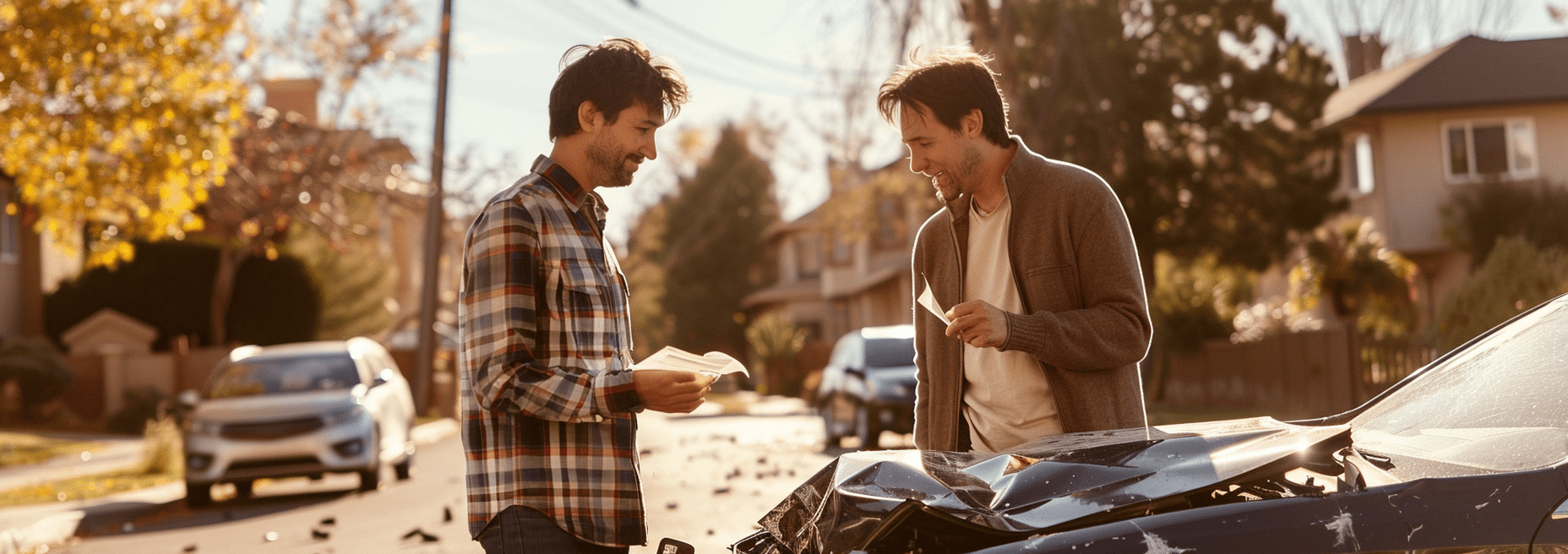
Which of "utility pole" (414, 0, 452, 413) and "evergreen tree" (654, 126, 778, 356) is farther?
"evergreen tree" (654, 126, 778, 356)

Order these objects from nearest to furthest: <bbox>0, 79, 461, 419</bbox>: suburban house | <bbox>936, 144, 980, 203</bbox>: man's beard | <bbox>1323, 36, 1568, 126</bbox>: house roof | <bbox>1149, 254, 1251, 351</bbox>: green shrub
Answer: <bbox>936, 144, 980, 203</bbox>: man's beard, <bbox>1149, 254, 1251, 351</bbox>: green shrub, <bbox>0, 79, 461, 419</bbox>: suburban house, <bbox>1323, 36, 1568, 126</bbox>: house roof

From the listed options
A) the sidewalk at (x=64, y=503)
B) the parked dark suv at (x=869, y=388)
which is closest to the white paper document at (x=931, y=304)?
the sidewalk at (x=64, y=503)

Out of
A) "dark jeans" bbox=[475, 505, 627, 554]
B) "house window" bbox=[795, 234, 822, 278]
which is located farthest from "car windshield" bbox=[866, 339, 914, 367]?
"house window" bbox=[795, 234, 822, 278]

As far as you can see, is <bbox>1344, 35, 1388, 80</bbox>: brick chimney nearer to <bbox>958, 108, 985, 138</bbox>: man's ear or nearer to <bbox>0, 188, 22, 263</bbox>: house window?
<bbox>0, 188, 22, 263</bbox>: house window

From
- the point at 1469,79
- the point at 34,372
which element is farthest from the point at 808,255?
the point at 34,372

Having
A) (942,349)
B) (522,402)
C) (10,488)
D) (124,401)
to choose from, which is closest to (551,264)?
(522,402)

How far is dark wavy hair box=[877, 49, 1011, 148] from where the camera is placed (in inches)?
137

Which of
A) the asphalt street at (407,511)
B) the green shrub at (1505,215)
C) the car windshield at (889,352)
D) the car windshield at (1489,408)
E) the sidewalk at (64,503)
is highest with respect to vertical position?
the green shrub at (1505,215)

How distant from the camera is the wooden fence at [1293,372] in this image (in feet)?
54.4

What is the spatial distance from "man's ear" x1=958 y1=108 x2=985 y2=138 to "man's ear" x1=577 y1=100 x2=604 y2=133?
0.99 metres

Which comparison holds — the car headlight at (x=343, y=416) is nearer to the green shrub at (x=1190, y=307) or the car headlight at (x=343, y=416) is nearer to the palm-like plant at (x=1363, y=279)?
the green shrub at (x=1190, y=307)

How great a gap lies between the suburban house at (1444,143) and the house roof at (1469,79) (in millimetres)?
35

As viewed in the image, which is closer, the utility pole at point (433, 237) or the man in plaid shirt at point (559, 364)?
the man in plaid shirt at point (559, 364)

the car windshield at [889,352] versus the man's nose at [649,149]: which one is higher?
the man's nose at [649,149]
